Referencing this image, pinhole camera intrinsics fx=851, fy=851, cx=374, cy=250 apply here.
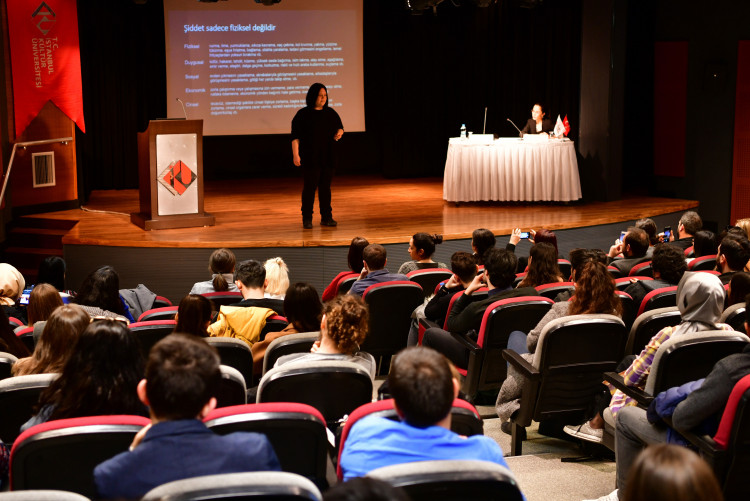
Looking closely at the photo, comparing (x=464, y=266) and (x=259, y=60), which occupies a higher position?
(x=259, y=60)

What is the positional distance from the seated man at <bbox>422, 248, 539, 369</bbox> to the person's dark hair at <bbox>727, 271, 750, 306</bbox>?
1.00 meters

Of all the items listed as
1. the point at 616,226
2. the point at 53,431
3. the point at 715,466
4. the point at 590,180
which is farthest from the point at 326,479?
the point at 590,180

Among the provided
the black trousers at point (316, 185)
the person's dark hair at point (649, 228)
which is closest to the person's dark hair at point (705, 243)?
the person's dark hair at point (649, 228)

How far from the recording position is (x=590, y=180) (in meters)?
10.4

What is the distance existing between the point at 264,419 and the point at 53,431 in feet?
1.90

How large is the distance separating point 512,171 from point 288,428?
7.73 m

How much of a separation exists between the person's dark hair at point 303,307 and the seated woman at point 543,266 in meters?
1.51

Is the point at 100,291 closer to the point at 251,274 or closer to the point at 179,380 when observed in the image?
the point at 251,274

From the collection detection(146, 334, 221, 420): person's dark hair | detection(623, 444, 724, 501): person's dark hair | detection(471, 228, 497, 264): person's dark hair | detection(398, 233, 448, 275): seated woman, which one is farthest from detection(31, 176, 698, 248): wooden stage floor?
detection(623, 444, 724, 501): person's dark hair

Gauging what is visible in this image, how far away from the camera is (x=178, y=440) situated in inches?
83.5

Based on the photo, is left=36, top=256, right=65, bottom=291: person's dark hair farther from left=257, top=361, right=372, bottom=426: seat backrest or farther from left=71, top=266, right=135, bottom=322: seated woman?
left=257, top=361, right=372, bottom=426: seat backrest

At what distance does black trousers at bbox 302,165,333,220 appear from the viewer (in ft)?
27.4

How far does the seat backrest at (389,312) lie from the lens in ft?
16.5

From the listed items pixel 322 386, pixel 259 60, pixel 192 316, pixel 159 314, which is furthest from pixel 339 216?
pixel 322 386
